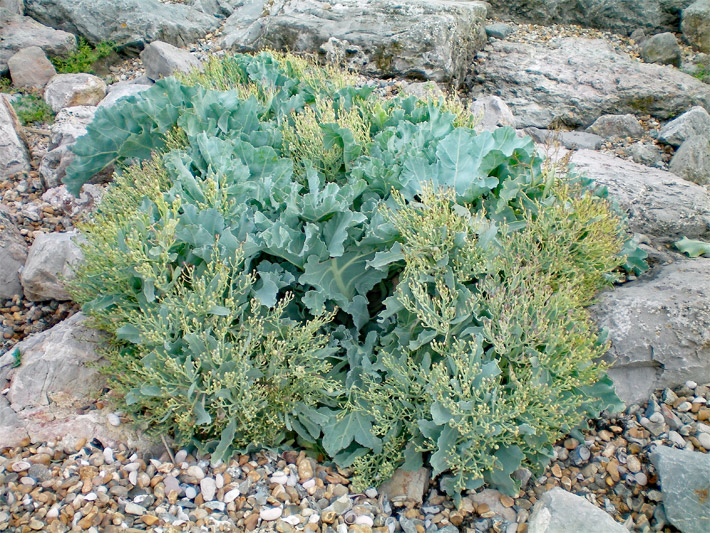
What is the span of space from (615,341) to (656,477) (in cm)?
74

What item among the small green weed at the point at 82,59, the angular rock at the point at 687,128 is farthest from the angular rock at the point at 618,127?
the small green weed at the point at 82,59

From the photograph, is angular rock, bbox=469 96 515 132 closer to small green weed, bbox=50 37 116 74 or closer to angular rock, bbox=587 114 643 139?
angular rock, bbox=587 114 643 139

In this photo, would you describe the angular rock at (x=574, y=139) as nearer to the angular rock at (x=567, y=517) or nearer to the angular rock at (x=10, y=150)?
the angular rock at (x=567, y=517)

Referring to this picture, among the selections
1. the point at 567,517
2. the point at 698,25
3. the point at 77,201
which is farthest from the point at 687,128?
the point at 77,201

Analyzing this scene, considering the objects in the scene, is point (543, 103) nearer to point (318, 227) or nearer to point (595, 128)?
point (595, 128)

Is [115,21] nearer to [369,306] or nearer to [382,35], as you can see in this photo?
[382,35]

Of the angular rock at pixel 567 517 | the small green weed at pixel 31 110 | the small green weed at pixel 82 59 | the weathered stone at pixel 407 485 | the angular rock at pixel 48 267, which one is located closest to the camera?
the angular rock at pixel 567 517

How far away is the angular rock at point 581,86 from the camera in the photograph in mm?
6645

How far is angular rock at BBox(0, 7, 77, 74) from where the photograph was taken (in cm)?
718

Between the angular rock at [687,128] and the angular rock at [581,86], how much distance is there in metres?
0.72

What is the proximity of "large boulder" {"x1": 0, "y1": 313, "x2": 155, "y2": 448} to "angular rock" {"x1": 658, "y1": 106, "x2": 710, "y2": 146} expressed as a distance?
5637mm

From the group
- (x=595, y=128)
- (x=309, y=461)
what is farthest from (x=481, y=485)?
(x=595, y=128)

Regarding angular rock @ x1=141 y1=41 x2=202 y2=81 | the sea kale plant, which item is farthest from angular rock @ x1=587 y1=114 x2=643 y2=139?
angular rock @ x1=141 y1=41 x2=202 y2=81

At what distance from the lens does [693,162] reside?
210 inches
